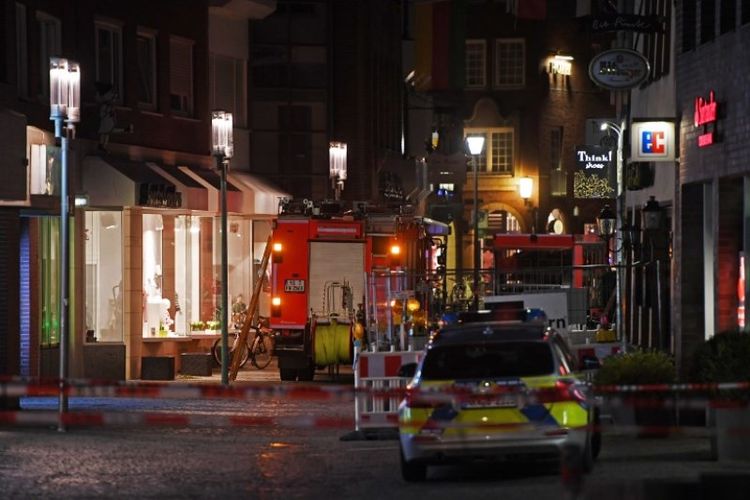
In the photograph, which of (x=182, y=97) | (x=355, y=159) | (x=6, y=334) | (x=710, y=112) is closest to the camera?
(x=710, y=112)

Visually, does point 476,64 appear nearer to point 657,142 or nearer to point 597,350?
point 657,142

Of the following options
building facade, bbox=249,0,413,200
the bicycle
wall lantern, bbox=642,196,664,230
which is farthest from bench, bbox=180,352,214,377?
building facade, bbox=249,0,413,200

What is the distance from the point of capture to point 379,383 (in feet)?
71.4

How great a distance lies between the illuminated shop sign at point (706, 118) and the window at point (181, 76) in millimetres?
16999

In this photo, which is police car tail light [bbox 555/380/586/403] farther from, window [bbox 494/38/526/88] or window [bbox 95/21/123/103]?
window [bbox 494/38/526/88]

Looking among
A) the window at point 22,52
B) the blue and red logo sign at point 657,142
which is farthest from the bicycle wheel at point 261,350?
the blue and red logo sign at point 657,142

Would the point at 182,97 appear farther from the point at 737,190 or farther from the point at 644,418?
the point at 644,418

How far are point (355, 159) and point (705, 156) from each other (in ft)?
86.6

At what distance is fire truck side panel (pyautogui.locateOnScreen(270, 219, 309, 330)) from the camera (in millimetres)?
34750

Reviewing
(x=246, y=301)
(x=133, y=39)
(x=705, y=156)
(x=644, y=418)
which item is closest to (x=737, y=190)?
(x=705, y=156)

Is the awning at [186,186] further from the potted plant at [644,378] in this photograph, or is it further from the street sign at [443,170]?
the potted plant at [644,378]

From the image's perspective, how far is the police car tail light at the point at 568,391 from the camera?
1633 cm

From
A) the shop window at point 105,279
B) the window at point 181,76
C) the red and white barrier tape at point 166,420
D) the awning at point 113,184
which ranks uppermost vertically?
the window at point 181,76

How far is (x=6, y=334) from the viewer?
25.4 metres
